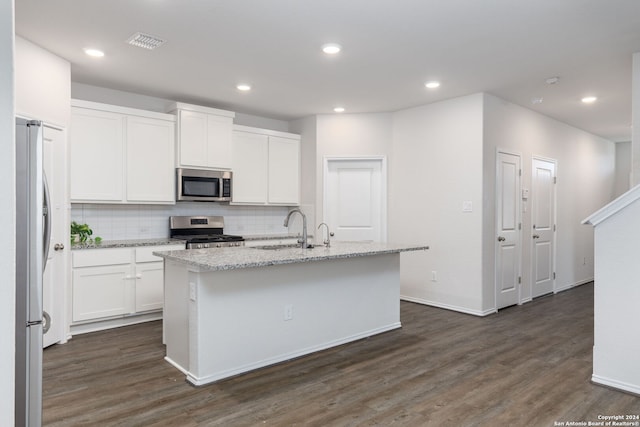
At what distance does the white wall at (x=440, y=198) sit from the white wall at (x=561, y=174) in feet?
0.44

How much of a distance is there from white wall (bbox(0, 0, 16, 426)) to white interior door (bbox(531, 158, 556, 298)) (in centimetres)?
579

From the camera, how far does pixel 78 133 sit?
4.15 metres

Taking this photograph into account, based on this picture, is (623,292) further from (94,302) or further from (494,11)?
(94,302)

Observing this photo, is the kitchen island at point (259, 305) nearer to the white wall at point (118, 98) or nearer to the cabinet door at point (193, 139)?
the cabinet door at point (193, 139)

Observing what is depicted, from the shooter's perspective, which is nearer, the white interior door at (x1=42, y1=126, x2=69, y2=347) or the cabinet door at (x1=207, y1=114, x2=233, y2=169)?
the white interior door at (x1=42, y1=126, x2=69, y2=347)

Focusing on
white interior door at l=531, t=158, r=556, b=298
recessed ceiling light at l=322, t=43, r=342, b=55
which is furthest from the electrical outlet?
white interior door at l=531, t=158, r=556, b=298

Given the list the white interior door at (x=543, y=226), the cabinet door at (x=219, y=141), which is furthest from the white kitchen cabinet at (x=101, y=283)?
the white interior door at (x=543, y=226)

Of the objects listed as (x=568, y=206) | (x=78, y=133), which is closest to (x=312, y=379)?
(x=78, y=133)

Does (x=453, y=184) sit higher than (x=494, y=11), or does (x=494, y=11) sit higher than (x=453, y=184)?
(x=494, y=11)

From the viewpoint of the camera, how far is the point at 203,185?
5059 mm

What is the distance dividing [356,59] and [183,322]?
2648 millimetres

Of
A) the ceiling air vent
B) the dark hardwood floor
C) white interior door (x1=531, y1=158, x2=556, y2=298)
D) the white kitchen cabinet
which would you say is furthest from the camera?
white interior door (x1=531, y1=158, x2=556, y2=298)

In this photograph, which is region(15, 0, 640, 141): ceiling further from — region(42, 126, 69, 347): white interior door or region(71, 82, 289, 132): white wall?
region(42, 126, 69, 347): white interior door

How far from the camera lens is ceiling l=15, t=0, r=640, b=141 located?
2.79m
